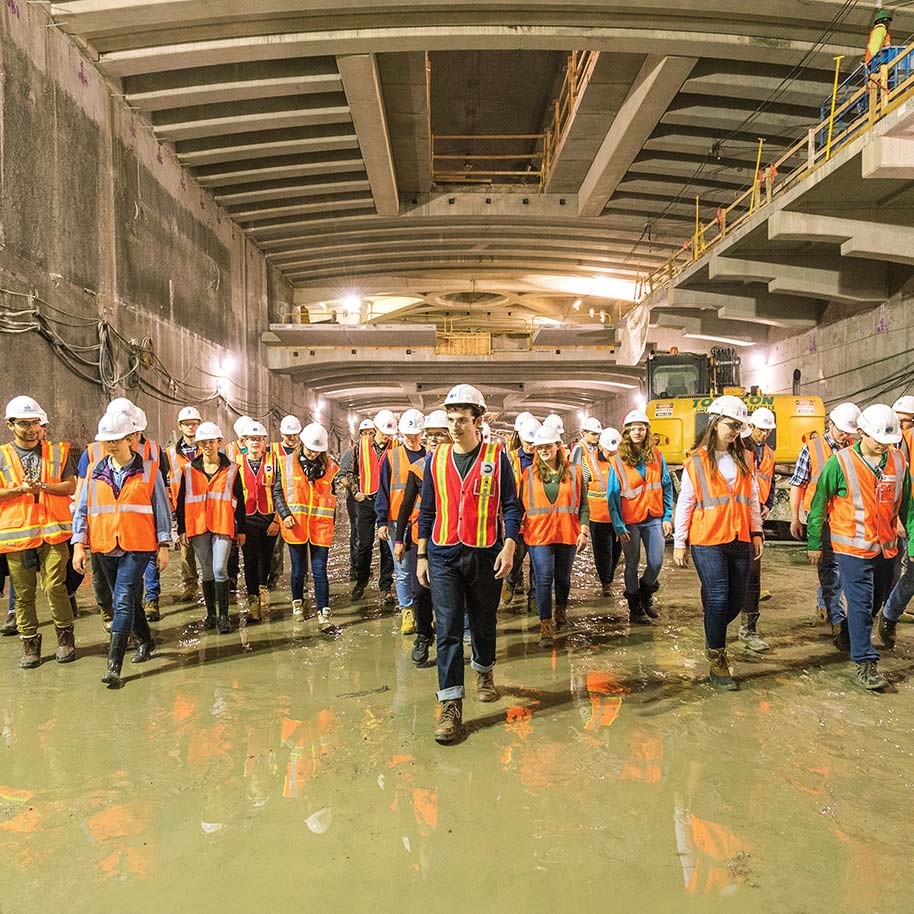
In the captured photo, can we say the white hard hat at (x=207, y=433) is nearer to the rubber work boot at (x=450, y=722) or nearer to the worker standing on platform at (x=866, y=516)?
the rubber work boot at (x=450, y=722)

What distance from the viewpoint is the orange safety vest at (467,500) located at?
3.79 m

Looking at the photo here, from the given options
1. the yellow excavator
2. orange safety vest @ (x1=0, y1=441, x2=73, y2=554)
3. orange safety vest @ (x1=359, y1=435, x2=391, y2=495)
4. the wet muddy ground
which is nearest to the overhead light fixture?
the yellow excavator

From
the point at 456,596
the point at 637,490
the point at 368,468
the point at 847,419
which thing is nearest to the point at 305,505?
the point at 368,468

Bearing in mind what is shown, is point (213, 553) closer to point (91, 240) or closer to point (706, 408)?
point (91, 240)

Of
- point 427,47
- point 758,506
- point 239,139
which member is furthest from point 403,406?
point 758,506

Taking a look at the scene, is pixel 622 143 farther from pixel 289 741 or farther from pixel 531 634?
pixel 289 741

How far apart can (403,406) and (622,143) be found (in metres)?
23.3

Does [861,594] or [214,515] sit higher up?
[214,515]

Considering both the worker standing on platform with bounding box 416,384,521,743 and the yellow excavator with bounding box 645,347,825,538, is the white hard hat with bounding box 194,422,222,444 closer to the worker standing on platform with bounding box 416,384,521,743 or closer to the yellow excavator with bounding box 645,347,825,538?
the worker standing on platform with bounding box 416,384,521,743

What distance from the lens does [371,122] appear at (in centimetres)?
1237

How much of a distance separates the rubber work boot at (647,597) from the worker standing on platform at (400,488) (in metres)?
2.11

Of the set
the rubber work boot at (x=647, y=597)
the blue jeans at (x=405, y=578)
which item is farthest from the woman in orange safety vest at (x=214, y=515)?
the rubber work boot at (x=647, y=597)

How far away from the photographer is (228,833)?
107 inches

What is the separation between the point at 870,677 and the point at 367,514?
15.6ft
